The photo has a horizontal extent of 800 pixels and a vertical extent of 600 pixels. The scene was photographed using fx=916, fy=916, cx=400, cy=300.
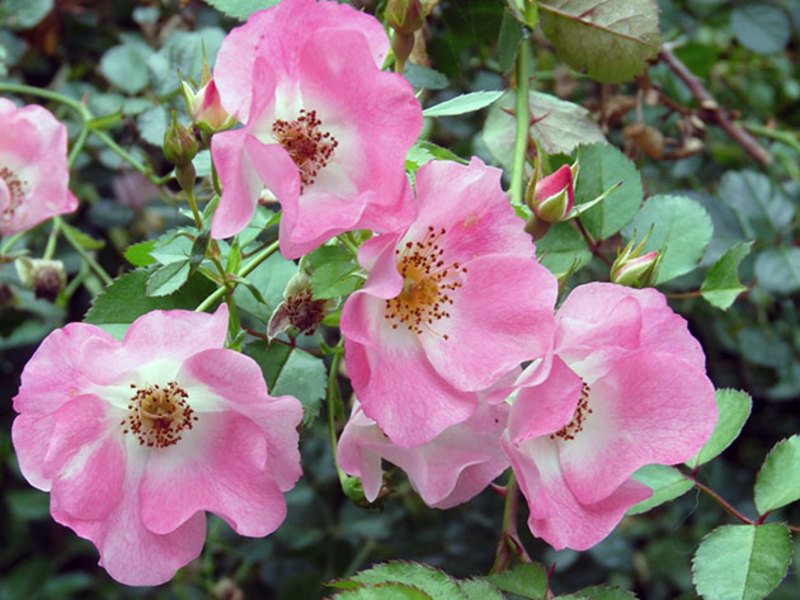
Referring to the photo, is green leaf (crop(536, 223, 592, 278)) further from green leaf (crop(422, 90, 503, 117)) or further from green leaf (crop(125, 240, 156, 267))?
green leaf (crop(125, 240, 156, 267))

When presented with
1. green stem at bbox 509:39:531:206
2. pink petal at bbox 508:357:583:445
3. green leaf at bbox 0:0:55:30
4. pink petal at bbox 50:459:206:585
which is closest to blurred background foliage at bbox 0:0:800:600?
green leaf at bbox 0:0:55:30

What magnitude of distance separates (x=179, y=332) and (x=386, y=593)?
0.79 ft

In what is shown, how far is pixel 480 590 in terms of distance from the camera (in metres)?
0.68

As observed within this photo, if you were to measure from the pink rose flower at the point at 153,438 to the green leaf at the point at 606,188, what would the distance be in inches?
15.3

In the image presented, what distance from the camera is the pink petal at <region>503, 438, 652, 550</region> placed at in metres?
0.64

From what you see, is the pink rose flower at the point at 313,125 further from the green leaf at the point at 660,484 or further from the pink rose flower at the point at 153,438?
the green leaf at the point at 660,484

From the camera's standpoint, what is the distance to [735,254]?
0.91m

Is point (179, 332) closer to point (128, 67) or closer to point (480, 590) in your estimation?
point (480, 590)

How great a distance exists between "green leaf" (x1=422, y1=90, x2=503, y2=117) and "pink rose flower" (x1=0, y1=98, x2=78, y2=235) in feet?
1.52

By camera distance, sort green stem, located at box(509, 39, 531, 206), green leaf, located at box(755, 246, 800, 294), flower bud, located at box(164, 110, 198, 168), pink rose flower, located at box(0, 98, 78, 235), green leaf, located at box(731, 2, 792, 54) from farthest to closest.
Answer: green leaf, located at box(731, 2, 792, 54), green leaf, located at box(755, 246, 800, 294), pink rose flower, located at box(0, 98, 78, 235), green stem, located at box(509, 39, 531, 206), flower bud, located at box(164, 110, 198, 168)

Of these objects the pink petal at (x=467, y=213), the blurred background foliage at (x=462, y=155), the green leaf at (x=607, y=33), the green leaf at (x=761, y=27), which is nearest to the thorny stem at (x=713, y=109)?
the blurred background foliage at (x=462, y=155)

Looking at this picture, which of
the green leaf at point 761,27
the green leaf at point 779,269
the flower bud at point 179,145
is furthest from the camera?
the green leaf at point 761,27

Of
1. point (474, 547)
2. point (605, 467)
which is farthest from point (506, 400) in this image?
point (474, 547)

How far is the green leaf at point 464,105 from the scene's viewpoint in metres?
0.71
